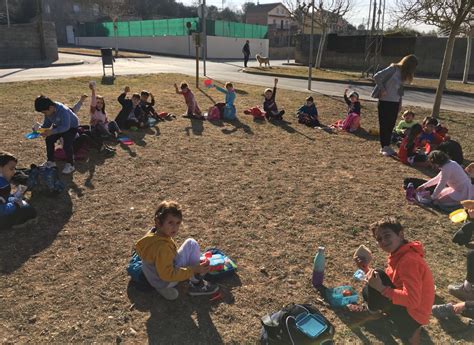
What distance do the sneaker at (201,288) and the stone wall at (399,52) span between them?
2866 centimetres

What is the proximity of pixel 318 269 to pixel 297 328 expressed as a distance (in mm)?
995

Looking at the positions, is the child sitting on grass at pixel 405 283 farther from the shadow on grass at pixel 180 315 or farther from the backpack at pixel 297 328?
the shadow on grass at pixel 180 315

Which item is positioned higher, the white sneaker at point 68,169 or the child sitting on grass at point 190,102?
the child sitting on grass at point 190,102

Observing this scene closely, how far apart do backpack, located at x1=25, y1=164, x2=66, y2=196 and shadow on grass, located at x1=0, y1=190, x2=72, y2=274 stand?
94 millimetres

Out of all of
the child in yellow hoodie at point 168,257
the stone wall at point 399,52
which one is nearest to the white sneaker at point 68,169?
the child in yellow hoodie at point 168,257

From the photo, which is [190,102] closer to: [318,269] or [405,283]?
[318,269]

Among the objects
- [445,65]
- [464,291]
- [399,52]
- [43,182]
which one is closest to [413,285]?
[464,291]

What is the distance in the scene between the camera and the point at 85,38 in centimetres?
5462

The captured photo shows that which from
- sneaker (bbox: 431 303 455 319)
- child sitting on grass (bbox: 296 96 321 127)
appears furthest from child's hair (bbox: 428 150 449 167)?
child sitting on grass (bbox: 296 96 321 127)

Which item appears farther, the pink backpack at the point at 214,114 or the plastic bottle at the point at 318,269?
the pink backpack at the point at 214,114

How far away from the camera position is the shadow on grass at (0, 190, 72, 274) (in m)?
4.33

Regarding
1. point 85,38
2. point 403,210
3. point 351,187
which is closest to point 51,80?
point 351,187

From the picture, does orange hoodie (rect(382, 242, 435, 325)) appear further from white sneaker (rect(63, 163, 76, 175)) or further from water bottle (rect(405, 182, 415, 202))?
white sneaker (rect(63, 163, 76, 175))

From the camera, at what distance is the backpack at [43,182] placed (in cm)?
582
